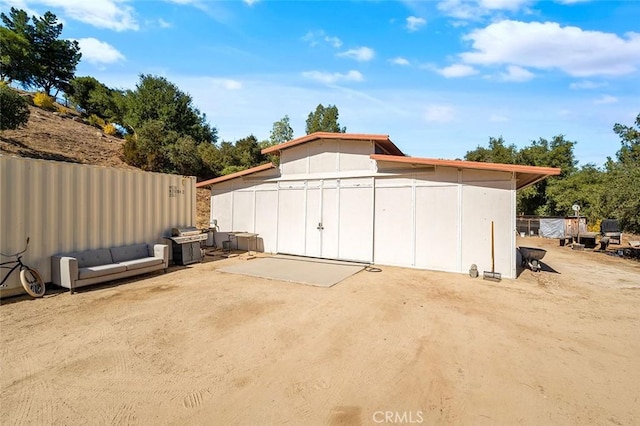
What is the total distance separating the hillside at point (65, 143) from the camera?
16.1m

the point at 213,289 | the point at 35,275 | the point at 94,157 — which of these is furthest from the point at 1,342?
the point at 94,157

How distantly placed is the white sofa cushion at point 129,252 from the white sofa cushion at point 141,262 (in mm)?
168

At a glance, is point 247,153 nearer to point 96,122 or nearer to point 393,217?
point 96,122

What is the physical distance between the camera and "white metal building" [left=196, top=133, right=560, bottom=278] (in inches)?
297

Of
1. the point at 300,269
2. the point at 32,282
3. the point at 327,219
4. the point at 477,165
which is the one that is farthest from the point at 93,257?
the point at 477,165

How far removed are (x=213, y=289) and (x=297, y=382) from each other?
390 cm

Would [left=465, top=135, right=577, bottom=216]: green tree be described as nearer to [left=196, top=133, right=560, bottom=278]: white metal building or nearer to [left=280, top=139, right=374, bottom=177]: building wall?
[left=196, top=133, right=560, bottom=278]: white metal building

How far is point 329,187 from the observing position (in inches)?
386

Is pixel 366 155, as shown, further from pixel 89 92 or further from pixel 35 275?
pixel 89 92

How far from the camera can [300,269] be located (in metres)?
8.22

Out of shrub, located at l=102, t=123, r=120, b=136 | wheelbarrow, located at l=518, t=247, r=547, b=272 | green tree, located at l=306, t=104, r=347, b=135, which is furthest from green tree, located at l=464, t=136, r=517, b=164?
shrub, located at l=102, t=123, r=120, b=136

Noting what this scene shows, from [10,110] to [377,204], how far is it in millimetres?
19634

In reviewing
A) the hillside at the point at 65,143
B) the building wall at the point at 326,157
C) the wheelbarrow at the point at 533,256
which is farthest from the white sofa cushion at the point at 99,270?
the wheelbarrow at the point at 533,256

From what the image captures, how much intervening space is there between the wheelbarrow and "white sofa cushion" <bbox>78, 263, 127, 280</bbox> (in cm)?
1070
